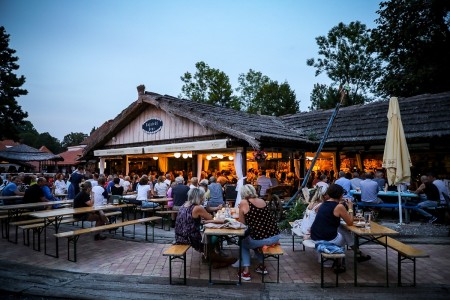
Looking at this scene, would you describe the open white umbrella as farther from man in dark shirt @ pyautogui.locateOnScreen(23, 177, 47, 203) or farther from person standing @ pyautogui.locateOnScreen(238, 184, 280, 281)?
man in dark shirt @ pyautogui.locateOnScreen(23, 177, 47, 203)

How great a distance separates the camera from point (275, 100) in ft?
134

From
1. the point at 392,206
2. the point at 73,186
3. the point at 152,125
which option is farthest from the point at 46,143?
the point at 392,206

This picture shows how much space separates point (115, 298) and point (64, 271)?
1702 mm

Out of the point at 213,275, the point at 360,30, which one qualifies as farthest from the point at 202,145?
the point at 360,30

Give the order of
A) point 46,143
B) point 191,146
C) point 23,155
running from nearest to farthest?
point 191,146 < point 23,155 < point 46,143

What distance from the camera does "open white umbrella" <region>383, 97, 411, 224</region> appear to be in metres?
7.35

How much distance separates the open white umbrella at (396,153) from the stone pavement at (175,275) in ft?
5.58

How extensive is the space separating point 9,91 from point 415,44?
3188 centimetres

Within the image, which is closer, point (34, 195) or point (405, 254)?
point (405, 254)

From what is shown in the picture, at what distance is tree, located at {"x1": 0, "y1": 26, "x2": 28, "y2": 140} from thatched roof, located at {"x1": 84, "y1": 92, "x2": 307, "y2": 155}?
14.6 metres

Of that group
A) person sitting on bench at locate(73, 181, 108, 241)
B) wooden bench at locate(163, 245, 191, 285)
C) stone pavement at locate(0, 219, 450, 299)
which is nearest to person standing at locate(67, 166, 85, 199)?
person sitting on bench at locate(73, 181, 108, 241)

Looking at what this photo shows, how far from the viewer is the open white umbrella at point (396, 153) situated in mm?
7352

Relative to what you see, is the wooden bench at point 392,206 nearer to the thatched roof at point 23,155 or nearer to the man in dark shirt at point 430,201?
the man in dark shirt at point 430,201

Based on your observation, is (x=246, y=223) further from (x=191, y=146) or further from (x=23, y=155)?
(x=23, y=155)
